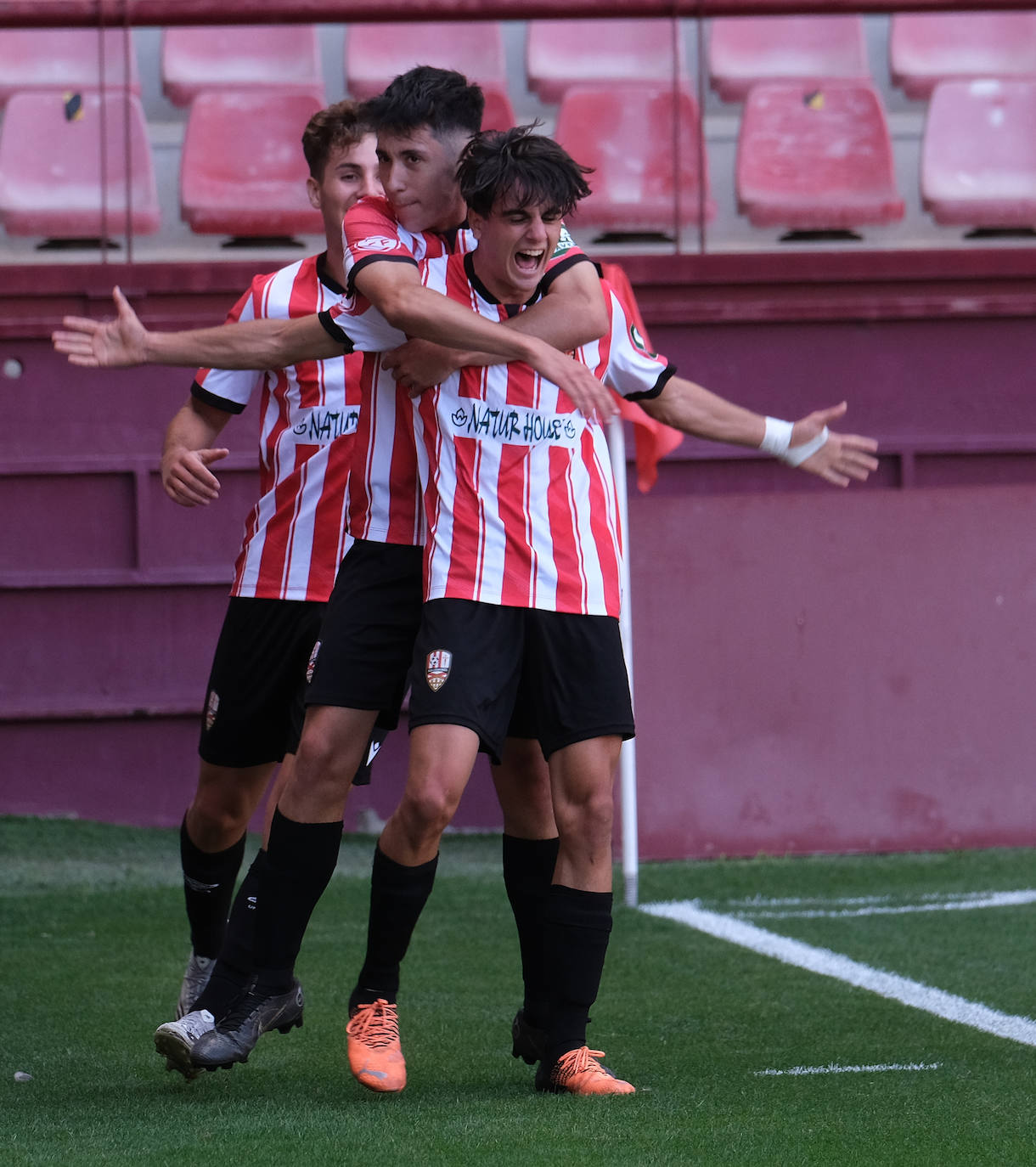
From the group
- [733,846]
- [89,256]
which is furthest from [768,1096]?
[89,256]

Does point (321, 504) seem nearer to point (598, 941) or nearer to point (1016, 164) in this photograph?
point (598, 941)

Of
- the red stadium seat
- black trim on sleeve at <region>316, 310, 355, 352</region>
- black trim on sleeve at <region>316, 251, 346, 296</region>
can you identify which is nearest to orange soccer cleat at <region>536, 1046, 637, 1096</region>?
black trim on sleeve at <region>316, 310, 355, 352</region>

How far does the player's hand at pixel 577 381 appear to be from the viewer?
9.30 feet

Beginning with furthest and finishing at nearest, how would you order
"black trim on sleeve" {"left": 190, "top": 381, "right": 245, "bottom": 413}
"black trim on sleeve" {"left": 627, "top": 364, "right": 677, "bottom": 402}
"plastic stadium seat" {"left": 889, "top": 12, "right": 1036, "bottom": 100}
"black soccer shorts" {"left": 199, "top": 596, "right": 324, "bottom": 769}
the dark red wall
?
"plastic stadium seat" {"left": 889, "top": 12, "right": 1036, "bottom": 100}
the dark red wall
"black trim on sleeve" {"left": 190, "top": 381, "right": 245, "bottom": 413}
"black soccer shorts" {"left": 199, "top": 596, "right": 324, "bottom": 769}
"black trim on sleeve" {"left": 627, "top": 364, "right": 677, "bottom": 402}

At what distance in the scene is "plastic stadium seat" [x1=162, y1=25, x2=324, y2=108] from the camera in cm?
884

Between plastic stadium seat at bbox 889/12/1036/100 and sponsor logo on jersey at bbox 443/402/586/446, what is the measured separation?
22.0ft

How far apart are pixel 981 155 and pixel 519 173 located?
6.06 m

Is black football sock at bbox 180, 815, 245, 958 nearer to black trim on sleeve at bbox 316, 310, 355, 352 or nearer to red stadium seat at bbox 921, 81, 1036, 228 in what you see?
black trim on sleeve at bbox 316, 310, 355, 352

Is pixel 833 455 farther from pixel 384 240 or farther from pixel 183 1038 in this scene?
pixel 183 1038

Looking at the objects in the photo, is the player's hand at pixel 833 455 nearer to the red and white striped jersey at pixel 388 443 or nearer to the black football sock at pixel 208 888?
the red and white striped jersey at pixel 388 443

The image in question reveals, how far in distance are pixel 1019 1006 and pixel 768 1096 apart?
112 cm

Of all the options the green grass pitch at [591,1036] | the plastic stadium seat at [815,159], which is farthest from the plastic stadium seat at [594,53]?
the green grass pitch at [591,1036]

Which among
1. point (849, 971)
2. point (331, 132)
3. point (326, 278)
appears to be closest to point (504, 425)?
point (326, 278)

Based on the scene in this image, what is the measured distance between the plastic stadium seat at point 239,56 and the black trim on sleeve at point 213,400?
18.2 feet
